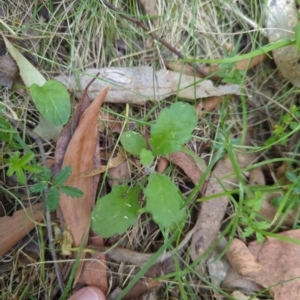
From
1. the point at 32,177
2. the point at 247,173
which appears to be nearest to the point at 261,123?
the point at 247,173

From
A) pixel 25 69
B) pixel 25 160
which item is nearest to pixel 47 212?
pixel 25 160

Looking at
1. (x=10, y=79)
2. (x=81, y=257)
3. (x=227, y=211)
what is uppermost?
(x=10, y=79)

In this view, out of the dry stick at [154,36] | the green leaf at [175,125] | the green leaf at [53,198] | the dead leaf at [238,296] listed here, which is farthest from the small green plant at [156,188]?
the dead leaf at [238,296]

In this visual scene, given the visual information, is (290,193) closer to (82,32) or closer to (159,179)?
(159,179)

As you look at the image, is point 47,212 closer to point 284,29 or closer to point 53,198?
point 53,198

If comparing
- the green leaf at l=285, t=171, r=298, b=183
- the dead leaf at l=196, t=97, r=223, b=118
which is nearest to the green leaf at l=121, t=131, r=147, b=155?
the dead leaf at l=196, t=97, r=223, b=118

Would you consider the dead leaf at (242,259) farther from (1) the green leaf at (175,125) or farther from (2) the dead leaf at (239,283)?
(1) the green leaf at (175,125)
